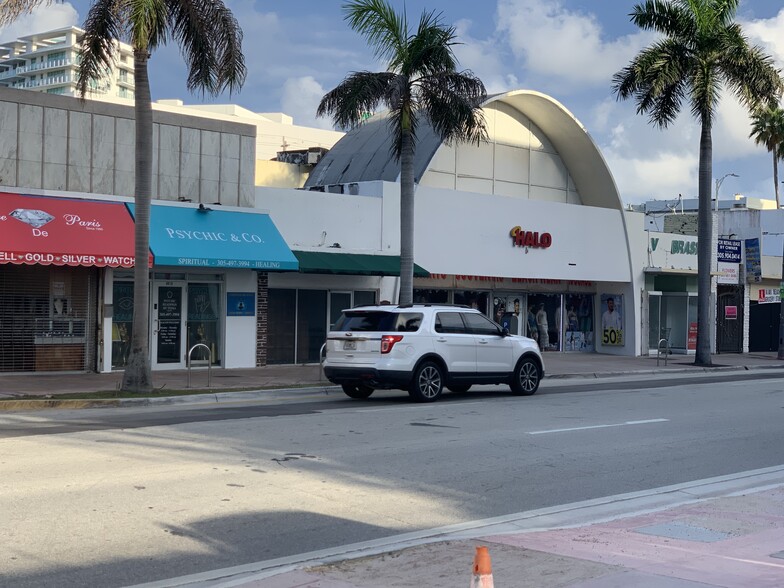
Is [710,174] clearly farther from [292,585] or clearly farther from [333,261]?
[292,585]

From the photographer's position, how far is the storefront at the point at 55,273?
2020 centimetres

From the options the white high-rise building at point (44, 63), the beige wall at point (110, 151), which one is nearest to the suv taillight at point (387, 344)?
the beige wall at point (110, 151)

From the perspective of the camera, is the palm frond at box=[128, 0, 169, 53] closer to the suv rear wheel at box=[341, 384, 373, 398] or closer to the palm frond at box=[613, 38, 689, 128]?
the suv rear wheel at box=[341, 384, 373, 398]

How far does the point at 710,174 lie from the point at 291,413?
21.2 m

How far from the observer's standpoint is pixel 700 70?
3152 centimetres

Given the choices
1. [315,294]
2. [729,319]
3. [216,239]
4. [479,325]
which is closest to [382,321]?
[479,325]

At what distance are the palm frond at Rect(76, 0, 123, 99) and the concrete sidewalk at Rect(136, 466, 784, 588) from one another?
13.8 metres

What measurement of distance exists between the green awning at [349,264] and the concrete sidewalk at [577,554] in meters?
16.7

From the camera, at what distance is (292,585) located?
20.9 feet

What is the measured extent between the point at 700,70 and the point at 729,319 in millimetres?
13799

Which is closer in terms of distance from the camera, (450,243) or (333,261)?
(333,261)

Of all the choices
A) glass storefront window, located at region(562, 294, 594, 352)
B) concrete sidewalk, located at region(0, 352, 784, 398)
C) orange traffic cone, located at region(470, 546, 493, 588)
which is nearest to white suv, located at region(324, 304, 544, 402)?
concrete sidewalk, located at region(0, 352, 784, 398)

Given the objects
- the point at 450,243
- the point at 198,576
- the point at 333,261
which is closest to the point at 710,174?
the point at 450,243

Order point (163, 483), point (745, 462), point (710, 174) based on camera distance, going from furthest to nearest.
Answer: point (710, 174) → point (745, 462) → point (163, 483)
